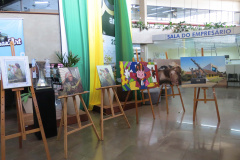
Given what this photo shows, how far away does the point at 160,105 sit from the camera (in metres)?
5.56

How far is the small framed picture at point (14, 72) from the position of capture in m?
2.42

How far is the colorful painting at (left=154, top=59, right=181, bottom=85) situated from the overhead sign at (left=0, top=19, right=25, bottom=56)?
10.2 feet

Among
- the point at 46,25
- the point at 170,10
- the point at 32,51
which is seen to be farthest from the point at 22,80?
Result: the point at 170,10

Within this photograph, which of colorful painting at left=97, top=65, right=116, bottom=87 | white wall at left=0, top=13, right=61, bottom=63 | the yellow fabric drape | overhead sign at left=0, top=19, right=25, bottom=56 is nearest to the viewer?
colorful painting at left=97, top=65, right=116, bottom=87

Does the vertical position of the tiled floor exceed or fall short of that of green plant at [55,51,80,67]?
it falls short

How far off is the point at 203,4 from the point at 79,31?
13620mm

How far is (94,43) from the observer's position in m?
5.02

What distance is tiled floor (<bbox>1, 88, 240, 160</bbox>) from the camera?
8.36ft

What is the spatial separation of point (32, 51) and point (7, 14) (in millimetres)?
901

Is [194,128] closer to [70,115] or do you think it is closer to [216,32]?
[70,115]

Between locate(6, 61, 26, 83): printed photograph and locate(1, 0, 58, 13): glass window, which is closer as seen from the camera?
locate(6, 61, 26, 83): printed photograph

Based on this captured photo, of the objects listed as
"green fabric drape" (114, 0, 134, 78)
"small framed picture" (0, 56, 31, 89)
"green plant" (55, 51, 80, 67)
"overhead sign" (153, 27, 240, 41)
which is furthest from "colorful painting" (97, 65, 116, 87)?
"overhead sign" (153, 27, 240, 41)

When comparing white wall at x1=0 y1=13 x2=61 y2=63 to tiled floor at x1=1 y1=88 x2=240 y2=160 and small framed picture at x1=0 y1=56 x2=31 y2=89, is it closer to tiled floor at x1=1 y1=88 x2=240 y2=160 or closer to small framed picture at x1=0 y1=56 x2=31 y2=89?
tiled floor at x1=1 y1=88 x2=240 y2=160

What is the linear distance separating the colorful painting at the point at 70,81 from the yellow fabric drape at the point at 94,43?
180 centimetres
